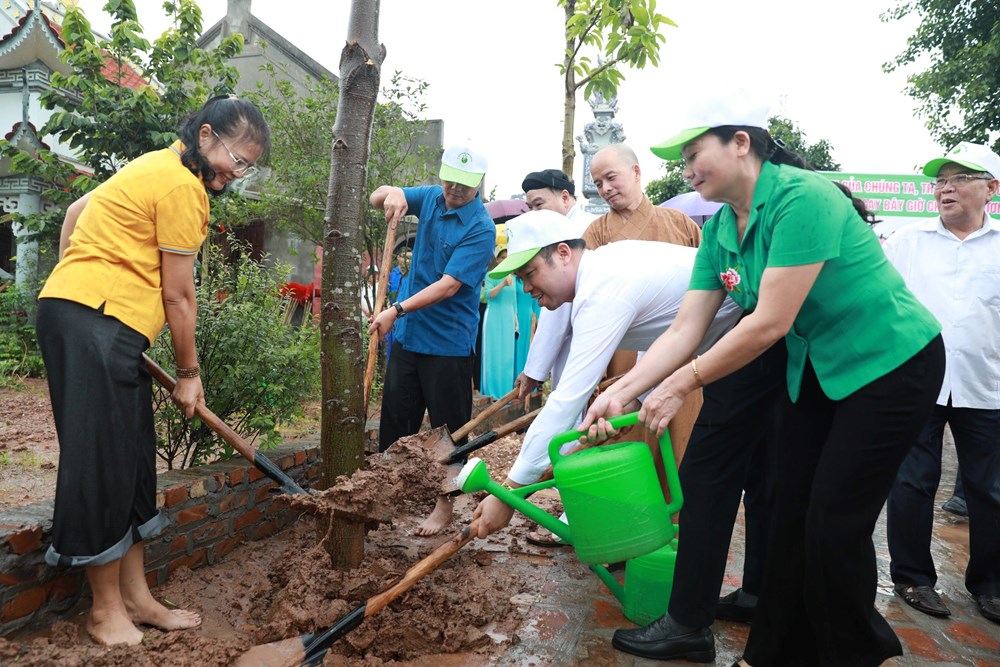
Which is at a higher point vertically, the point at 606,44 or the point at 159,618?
the point at 606,44

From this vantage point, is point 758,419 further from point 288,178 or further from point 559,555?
point 288,178

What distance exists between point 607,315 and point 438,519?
1716mm

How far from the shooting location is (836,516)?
2102 mm

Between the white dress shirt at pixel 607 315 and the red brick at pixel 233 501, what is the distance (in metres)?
1.35

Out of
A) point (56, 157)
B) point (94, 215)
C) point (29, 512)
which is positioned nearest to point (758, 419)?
point (94, 215)

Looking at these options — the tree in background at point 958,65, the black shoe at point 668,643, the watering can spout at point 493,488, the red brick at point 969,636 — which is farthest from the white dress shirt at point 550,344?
the tree in background at point 958,65

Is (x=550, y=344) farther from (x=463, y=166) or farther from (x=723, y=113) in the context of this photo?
(x=723, y=113)

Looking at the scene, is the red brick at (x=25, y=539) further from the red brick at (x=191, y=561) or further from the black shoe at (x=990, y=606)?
the black shoe at (x=990, y=606)

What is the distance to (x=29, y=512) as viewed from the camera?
2.57 meters

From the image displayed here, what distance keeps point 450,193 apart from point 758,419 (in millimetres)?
2064

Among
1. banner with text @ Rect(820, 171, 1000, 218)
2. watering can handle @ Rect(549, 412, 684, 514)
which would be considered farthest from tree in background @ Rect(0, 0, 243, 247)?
banner with text @ Rect(820, 171, 1000, 218)

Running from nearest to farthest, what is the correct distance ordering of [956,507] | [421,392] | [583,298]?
[583,298] < [421,392] < [956,507]

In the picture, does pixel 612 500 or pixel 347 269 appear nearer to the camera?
pixel 612 500

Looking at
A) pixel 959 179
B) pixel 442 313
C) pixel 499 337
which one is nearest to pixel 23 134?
pixel 499 337
